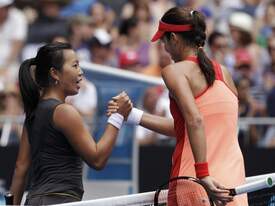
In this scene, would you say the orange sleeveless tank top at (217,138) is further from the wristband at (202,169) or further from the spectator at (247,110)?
the spectator at (247,110)

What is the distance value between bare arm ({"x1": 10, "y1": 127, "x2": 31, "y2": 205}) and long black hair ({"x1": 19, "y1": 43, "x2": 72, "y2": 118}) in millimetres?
179

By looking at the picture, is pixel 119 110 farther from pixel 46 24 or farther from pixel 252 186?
pixel 46 24

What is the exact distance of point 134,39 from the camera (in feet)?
45.0

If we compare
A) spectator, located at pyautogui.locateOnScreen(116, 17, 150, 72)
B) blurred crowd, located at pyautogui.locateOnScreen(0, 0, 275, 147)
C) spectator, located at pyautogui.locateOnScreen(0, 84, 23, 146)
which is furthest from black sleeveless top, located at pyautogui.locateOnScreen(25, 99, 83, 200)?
spectator, located at pyautogui.locateOnScreen(116, 17, 150, 72)

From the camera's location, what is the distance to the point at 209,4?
15.2m

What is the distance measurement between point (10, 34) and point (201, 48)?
8718 mm

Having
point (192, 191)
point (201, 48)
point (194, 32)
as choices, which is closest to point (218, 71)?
point (201, 48)

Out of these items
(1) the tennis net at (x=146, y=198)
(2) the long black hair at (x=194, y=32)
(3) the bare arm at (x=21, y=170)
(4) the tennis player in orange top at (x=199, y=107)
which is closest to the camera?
(1) the tennis net at (x=146, y=198)

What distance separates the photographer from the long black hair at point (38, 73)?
18.1ft

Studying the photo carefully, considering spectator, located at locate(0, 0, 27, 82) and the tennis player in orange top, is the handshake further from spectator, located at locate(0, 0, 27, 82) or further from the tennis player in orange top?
spectator, located at locate(0, 0, 27, 82)

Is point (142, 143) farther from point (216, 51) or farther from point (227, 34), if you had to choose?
point (227, 34)

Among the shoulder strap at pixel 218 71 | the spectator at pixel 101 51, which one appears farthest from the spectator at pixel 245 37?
the shoulder strap at pixel 218 71

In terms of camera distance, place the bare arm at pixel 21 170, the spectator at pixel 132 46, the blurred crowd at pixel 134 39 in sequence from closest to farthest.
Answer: the bare arm at pixel 21 170 < the blurred crowd at pixel 134 39 < the spectator at pixel 132 46

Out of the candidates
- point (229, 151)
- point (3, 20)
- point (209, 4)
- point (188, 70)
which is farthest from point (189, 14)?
point (209, 4)
